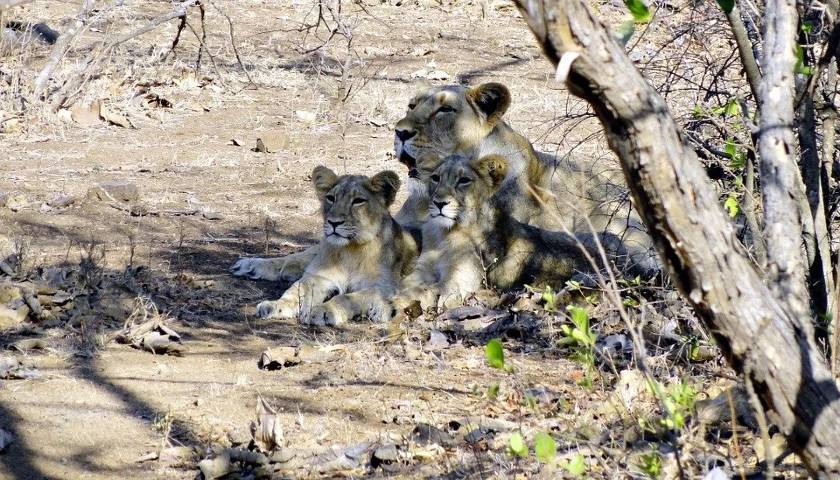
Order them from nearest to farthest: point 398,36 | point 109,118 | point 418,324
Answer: point 418,324 → point 109,118 → point 398,36

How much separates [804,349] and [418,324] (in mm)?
4135

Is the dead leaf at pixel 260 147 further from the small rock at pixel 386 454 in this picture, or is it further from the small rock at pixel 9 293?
the small rock at pixel 386 454

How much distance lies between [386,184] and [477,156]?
1002 millimetres

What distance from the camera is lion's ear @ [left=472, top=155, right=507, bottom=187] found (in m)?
7.73

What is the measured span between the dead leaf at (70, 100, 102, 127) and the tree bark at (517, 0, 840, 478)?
11.4 meters

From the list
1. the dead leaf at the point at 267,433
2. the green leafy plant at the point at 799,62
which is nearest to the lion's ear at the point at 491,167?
the dead leaf at the point at 267,433

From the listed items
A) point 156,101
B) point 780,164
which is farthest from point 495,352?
point 156,101

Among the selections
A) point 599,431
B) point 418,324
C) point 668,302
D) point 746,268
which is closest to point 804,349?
point 746,268

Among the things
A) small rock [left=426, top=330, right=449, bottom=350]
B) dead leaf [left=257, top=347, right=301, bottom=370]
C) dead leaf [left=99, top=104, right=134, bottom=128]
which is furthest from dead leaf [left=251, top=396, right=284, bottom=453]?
dead leaf [left=99, top=104, right=134, bottom=128]

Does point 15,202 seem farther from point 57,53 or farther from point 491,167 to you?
point 491,167

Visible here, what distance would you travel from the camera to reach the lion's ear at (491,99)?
852 cm

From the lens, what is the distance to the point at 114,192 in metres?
10.4

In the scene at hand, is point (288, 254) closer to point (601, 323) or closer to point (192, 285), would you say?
point (192, 285)

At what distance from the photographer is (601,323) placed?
6.62 m
